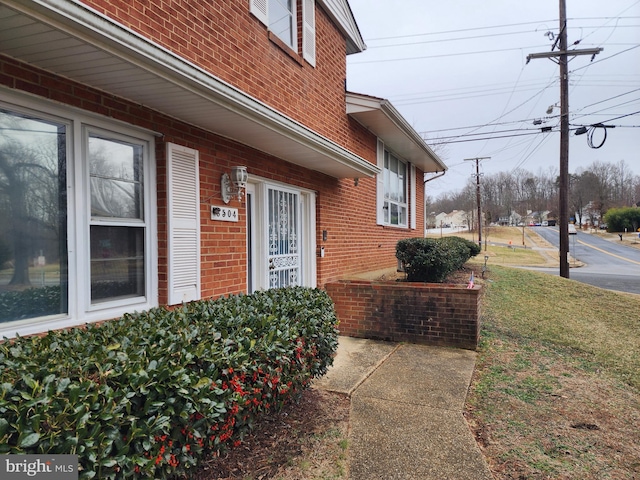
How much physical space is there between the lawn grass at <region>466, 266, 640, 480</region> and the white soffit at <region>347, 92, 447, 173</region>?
415cm

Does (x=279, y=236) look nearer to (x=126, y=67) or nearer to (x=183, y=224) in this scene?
(x=183, y=224)

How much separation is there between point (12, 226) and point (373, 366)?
3.93 m

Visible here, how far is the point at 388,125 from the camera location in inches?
330

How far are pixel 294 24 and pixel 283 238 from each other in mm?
3451

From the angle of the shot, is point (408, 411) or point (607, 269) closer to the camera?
point (408, 411)

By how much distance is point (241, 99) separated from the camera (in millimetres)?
3721

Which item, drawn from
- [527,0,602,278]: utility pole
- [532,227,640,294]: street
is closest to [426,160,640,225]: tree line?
[532,227,640,294]: street

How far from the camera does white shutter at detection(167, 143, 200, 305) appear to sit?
12.7ft

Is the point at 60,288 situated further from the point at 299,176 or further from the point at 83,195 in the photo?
the point at 299,176

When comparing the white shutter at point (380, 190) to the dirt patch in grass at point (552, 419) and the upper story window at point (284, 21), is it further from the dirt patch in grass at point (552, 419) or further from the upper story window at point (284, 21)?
the dirt patch in grass at point (552, 419)

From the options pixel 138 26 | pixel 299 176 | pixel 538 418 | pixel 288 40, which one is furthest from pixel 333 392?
pixel 288 40

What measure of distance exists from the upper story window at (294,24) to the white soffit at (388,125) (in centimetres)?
138

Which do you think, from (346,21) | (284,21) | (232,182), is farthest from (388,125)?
(232,182)

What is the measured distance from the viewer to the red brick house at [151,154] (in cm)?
275
